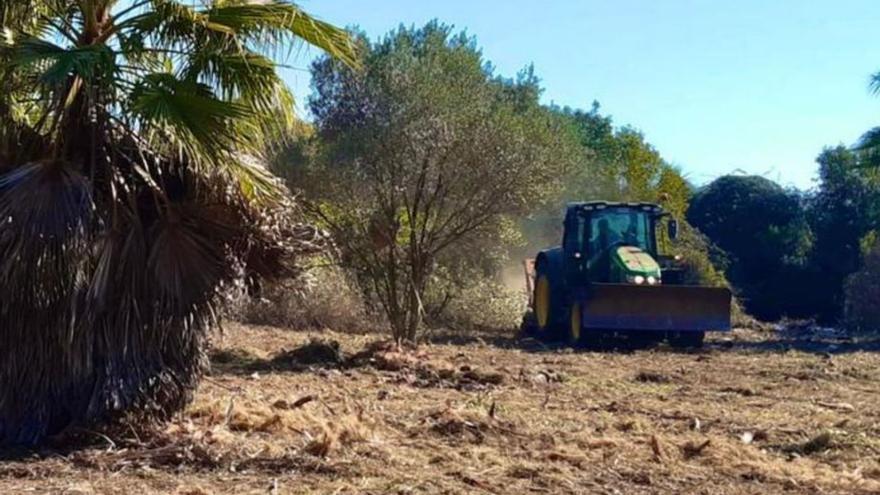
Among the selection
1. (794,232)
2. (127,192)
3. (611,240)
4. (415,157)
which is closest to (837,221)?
(794,232)

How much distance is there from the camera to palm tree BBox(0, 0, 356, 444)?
8094 millimetres

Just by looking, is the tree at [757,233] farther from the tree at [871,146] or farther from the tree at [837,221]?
the tree at [871,146]

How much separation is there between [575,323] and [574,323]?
0.08 meters

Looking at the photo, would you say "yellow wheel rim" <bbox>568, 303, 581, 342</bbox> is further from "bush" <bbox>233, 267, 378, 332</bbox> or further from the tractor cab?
"bush" <bbox>233, 267, 378, 332</bbox>

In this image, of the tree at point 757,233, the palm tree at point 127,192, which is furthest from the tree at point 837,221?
the palm tree at point 127,192

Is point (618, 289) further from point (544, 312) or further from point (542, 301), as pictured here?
point (542, 301)

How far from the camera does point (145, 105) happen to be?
803cm

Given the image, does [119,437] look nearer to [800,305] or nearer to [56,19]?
[56,19]

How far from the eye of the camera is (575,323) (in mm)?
20031

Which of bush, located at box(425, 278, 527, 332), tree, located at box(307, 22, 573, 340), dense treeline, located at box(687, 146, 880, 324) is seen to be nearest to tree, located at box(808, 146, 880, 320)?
dense treeline, located at box(687, 146, 880, 324)

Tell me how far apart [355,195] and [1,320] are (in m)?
7.94

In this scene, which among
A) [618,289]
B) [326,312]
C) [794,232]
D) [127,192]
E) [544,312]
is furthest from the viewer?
[794,232]

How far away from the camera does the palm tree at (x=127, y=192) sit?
26.6 feet

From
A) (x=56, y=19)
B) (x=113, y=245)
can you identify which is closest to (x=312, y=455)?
(x=113, y=245)
